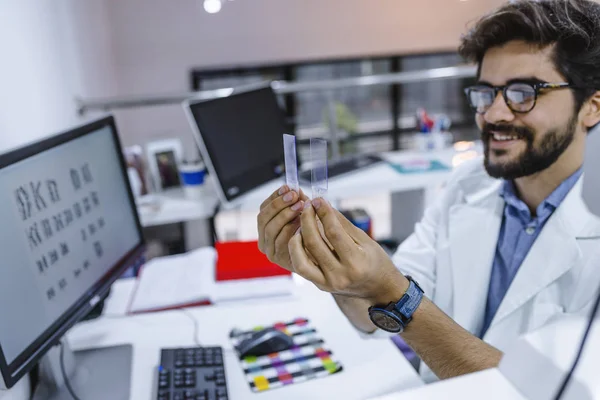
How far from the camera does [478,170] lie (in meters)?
1.47

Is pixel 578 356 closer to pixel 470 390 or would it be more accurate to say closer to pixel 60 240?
pixel 470 390

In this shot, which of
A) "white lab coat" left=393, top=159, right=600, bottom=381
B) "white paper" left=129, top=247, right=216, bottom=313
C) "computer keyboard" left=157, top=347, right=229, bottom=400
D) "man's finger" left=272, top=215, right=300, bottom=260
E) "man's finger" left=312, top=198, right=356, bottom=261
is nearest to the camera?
"man's finger" left=312, top=198, right=356, bottom=261

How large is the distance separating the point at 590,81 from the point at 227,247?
0.96 metres

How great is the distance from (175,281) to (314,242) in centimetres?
79

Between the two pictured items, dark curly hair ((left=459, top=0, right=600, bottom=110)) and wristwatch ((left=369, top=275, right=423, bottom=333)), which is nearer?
wristwatch ((left=369, top=275, right=423, bottom=333))

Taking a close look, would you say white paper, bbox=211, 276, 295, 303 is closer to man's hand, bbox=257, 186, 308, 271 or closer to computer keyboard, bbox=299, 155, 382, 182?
man's hand, bbox=257, 186, 308, 271

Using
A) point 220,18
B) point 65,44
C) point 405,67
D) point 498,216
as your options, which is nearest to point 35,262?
point 498,216

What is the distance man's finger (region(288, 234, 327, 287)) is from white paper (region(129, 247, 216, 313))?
650mm

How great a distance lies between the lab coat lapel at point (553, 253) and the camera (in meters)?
1.15

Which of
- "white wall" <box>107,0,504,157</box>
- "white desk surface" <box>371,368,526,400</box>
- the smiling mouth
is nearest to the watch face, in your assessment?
"white desk surface" <box>371,368,526,400</box>

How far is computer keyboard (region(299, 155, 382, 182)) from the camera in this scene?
213 centimetres

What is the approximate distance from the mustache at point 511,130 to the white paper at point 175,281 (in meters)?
0.76

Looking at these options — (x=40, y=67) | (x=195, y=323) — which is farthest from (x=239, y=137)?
(x=195, y=323)

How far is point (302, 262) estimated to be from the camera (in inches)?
31.1
